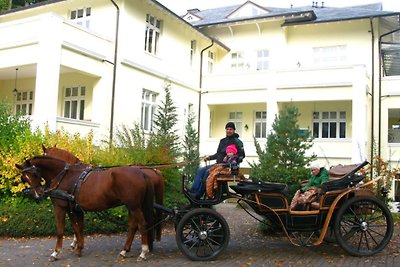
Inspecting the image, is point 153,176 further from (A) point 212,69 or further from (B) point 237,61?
(B) point 237,61

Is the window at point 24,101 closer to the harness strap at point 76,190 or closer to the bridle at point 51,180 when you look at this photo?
the bridle at point 51,180

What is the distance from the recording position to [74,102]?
19891mm

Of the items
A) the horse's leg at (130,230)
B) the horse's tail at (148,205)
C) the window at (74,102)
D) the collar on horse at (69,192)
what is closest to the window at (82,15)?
the window at (74,102)

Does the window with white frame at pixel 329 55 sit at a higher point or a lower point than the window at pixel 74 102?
higher

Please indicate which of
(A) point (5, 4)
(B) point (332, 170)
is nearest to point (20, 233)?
(B) point (332, 170)

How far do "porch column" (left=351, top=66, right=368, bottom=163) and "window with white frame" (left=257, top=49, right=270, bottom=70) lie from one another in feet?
19.9

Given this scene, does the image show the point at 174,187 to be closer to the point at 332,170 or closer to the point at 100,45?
the point at 332,170

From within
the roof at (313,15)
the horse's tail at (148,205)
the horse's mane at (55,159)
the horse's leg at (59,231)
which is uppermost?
the roof at (313,15)

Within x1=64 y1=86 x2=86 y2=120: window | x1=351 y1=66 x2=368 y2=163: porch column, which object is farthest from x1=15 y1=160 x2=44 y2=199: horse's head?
x1=351 y1=66 x2=368 y2=163: porch column

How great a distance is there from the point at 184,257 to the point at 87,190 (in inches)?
79.3

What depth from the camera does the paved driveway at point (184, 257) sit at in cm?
726

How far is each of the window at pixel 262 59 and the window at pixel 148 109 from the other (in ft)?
26.6

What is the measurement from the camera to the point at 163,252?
26.9ft

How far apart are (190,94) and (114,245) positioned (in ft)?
52.8
